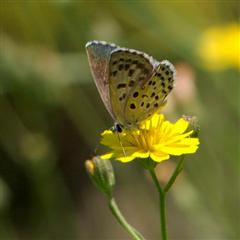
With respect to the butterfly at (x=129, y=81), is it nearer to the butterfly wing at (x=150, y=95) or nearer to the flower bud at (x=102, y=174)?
the butterfly wing at (x=150, y=95)

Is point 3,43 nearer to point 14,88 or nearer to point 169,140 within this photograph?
point 14,88

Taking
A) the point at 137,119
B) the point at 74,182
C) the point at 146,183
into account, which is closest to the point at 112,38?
the point at 146,183

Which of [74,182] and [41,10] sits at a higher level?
[41,10]

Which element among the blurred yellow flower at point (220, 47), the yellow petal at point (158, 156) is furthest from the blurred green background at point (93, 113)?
the yellow petal at point (158, 156)

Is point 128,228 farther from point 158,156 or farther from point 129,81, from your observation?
point 129,81

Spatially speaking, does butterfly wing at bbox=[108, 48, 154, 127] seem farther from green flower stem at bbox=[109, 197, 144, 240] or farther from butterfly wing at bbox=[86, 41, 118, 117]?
green flower stem at bbox=[109, 197, 144, 240]

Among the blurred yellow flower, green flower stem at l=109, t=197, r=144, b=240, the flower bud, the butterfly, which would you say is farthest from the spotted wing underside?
the blurred yellow flower
